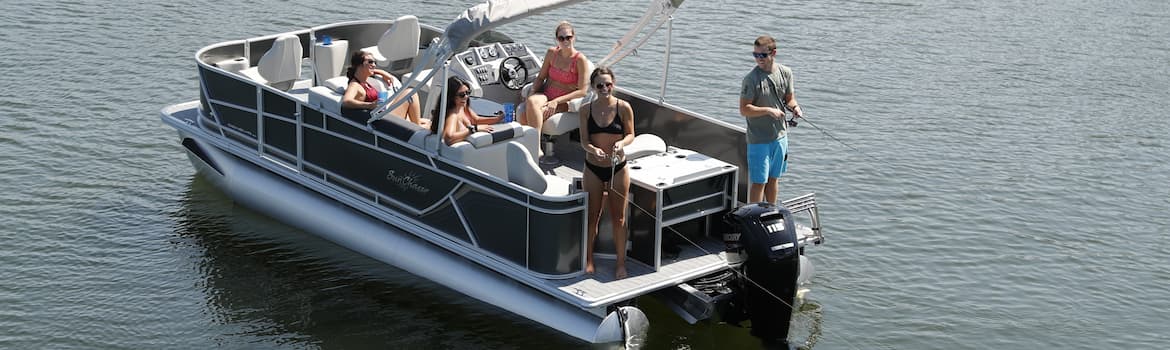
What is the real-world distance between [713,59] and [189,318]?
8356mm

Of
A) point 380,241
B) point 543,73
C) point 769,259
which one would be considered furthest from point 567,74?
point 769,259

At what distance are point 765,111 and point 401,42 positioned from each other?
4287 mm

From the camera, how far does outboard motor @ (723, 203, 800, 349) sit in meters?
9.04

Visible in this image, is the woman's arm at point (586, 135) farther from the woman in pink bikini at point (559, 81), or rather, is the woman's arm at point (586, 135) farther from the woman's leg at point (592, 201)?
the woman in pink bikini at point (559, 81)

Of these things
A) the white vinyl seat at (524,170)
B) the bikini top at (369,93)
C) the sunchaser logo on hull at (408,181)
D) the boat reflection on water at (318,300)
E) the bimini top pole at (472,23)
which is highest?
the bimini top pole at (472,23)

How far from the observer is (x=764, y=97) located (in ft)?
31.9

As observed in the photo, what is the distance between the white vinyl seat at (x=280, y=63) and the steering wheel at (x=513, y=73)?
5.70ft

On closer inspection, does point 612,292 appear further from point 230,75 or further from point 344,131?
point 230,75

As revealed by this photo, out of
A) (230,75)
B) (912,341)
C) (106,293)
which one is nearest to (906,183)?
(912,341)

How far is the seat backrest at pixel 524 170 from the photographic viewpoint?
9375mm

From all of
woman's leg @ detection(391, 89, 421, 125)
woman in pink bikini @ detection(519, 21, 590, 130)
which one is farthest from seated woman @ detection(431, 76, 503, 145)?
woman in pink bikini @ detection(519, 21, 590, 130)

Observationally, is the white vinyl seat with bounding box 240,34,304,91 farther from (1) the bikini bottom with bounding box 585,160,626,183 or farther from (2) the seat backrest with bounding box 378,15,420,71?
(1) the bikini bottom with bounding box 585,160,626,183

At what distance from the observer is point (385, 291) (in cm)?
1051

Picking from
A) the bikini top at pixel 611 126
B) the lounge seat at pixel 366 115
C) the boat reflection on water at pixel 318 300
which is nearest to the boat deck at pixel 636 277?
the boat reflection on water at pixel 318 300
